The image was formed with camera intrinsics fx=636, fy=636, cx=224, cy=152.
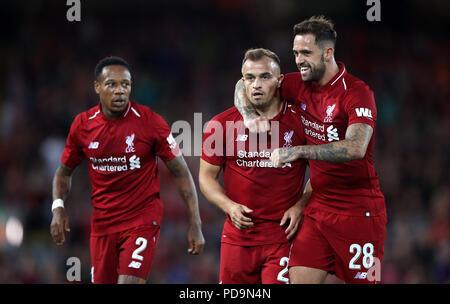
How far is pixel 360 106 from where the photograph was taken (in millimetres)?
5066

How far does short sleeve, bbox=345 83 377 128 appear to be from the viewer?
5.01 metres

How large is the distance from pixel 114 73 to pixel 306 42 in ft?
6.23

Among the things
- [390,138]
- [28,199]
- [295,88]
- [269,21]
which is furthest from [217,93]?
[295,88]

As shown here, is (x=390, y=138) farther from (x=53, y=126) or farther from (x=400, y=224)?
(x=53, y=126)

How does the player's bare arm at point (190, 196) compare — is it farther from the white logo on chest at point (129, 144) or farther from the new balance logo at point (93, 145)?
the new balance logo at point (93, 145)

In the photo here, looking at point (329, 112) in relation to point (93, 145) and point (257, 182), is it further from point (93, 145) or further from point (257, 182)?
point (93, 145)

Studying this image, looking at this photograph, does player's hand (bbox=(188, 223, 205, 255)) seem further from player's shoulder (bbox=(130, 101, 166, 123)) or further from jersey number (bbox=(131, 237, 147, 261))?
player's shoulder (bbox=(130, 101, 166, 123))

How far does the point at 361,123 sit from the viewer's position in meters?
4.98

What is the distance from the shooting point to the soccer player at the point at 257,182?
5.43m

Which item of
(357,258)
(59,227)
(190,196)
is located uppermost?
(190,196)

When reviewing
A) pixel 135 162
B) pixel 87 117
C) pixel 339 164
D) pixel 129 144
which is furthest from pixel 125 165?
pixel 339 164

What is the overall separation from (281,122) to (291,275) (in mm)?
1325

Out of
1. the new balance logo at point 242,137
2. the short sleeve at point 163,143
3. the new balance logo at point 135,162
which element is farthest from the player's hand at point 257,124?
the new balance logo at point 135,162

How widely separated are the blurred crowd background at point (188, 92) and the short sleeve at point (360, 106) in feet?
19.0
